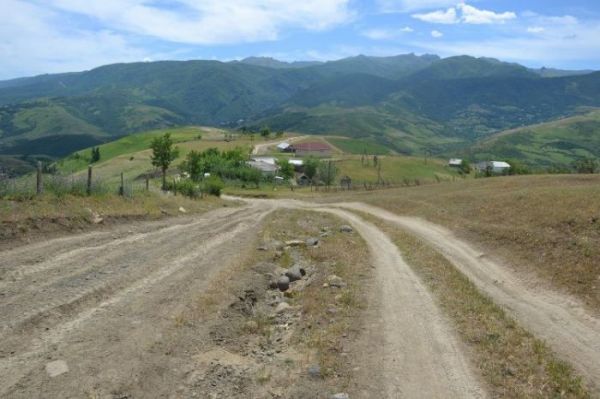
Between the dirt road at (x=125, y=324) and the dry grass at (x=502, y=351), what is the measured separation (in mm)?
573

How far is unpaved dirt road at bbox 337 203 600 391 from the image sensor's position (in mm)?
15211

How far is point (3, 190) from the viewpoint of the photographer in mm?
26797

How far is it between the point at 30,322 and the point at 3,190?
53.7 feet

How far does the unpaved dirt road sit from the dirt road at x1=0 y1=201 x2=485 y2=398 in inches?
142

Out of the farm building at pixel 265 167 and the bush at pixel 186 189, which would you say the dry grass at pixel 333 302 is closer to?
the bush at pixel 186 189

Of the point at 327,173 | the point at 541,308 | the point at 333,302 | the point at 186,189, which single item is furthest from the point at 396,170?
the point at 333,302

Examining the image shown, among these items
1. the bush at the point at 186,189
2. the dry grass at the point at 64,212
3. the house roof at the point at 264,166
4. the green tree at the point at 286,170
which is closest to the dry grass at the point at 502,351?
the dry grass at the point at 64,212

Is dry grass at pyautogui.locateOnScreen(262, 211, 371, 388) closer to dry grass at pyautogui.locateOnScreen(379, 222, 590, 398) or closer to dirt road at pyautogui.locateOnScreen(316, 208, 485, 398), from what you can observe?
dirt road at pyautogui.locateOnScreen(316, 208, 485, 398)

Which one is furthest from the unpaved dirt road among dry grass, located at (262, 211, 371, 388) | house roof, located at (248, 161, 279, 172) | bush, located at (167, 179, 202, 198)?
house roof, located at (248, 161, 279, 172)

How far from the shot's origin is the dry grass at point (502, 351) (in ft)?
39.6

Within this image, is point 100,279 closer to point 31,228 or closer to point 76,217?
point 31,228

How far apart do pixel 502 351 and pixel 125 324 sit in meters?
11.1

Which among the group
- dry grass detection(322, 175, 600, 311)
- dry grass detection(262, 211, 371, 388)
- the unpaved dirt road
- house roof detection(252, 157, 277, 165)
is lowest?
the unpaved dirt road

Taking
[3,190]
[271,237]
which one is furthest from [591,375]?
[3,190]
